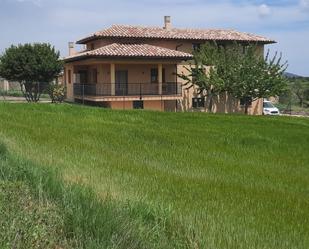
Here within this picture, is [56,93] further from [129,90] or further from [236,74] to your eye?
A: [236,74]

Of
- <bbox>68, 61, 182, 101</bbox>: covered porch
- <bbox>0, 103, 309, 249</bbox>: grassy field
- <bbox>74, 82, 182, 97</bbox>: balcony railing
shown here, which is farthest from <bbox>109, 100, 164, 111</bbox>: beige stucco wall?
<bbox>0, 103, 309, 249</bbox>: grassy field

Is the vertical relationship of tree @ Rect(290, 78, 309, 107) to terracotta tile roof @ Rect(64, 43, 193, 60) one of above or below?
below

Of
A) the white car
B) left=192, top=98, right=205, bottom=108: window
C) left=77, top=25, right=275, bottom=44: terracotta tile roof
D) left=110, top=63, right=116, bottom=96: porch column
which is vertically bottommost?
the white car

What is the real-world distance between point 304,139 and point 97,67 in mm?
27830

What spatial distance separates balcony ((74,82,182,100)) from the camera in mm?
42312

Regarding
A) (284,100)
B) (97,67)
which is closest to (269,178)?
(97,67)

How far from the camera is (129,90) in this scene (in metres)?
43.6

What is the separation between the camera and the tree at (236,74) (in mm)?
45219

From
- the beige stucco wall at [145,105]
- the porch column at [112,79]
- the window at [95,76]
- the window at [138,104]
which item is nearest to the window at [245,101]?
the beige stucco wall at [145,105]

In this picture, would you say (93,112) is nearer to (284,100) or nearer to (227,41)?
(227,41)

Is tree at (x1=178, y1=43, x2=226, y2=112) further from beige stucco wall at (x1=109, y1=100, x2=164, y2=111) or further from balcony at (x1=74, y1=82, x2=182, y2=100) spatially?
beige stucco wall at (x1=109, y1=100, x2=164, y2=111)

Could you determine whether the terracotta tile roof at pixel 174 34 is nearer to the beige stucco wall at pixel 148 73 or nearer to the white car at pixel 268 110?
the beige stucco wall at pixel 148 73

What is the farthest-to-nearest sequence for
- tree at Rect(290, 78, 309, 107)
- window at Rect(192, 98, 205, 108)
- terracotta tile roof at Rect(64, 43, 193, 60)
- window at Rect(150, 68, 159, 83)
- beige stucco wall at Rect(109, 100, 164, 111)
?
tree at Rect(290, 78, 309, 107)
window at Rect(192, 98, 205, 108)
window at Rect(150, 68, 159, 83)
beige stucco wall at Rect(109, 100, 164, 111)
terracotta tile roof at Rect(64, 43, 193, 60)

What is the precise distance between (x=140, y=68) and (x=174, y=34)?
6.71 m
